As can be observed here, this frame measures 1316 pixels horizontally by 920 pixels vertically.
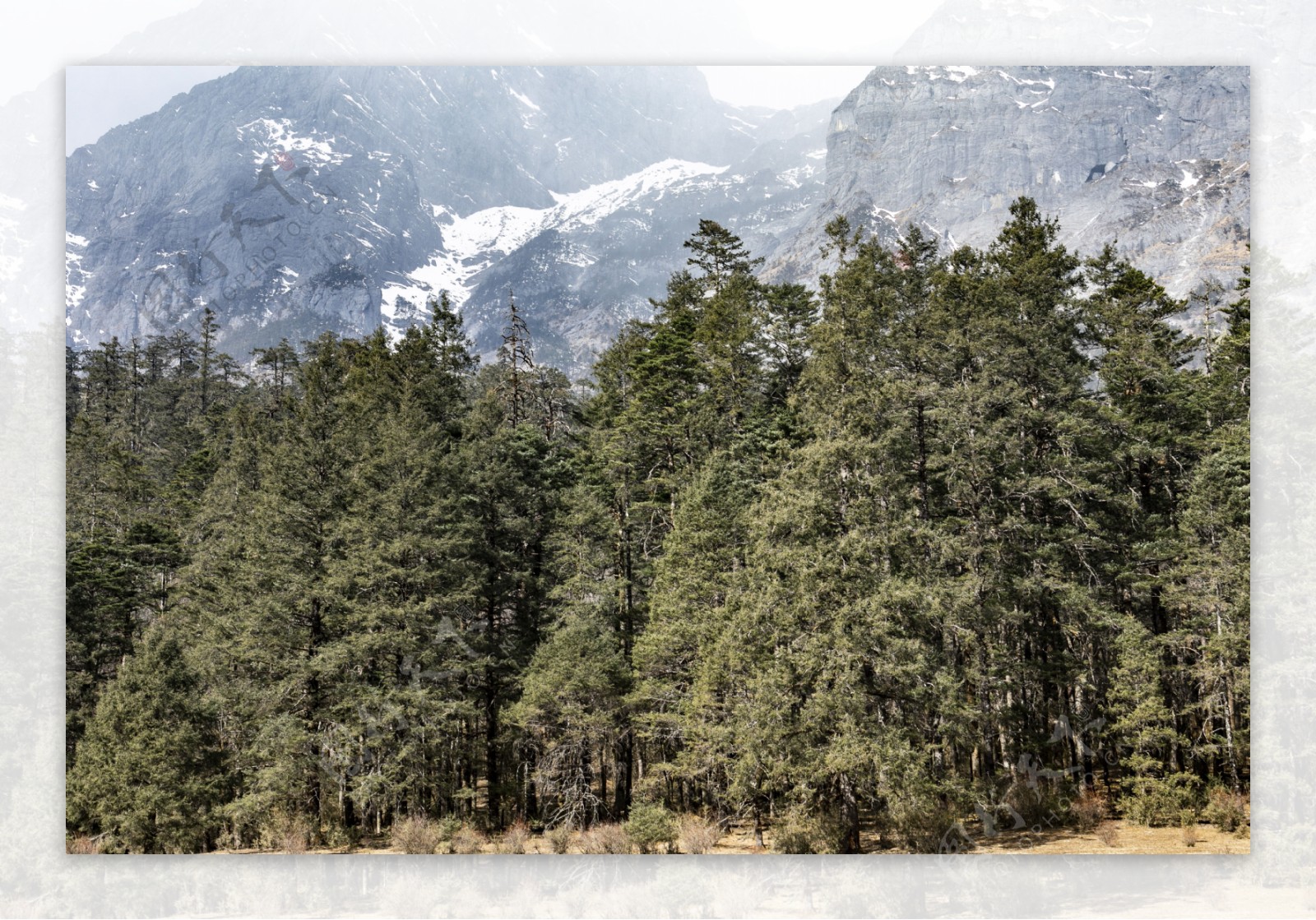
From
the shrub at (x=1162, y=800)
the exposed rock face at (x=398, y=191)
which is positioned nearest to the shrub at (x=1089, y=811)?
the shrub at (x=1162, y=800)

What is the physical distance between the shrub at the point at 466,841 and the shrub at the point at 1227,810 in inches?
361

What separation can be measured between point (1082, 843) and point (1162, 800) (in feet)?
4.45

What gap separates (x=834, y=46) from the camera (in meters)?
12.4

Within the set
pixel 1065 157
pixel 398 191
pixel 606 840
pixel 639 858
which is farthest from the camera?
pixel 398 191

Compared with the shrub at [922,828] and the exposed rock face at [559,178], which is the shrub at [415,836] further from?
the exposed rock face at [559,178]

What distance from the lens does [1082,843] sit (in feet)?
38.5

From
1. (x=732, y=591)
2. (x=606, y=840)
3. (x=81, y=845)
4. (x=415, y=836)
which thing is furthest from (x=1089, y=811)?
(x=81, y=845)

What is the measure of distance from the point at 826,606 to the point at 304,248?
10.5m

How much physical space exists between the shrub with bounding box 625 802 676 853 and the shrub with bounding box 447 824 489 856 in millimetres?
2039

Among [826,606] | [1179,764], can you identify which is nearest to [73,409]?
[826,606]

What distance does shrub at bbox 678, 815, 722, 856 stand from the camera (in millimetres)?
12500

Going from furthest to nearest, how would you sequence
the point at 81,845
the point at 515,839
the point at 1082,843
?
the point at 515,839
the point at 81,845
the point at 1082,843

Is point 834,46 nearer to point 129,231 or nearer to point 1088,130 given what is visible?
point 1088,130

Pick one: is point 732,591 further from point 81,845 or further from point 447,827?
point 81,845
